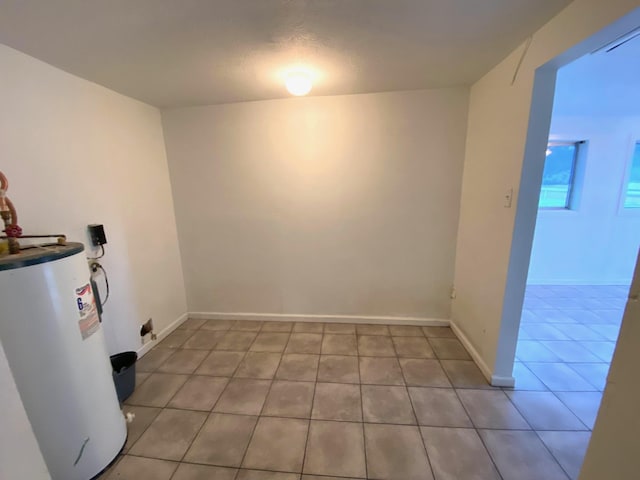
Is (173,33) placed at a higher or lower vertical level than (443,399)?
higher

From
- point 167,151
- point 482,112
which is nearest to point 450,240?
point 482,112

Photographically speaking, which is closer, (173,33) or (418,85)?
(173,33)

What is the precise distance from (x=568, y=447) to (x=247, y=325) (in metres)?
2.61

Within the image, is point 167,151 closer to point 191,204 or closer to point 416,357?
point 191,204

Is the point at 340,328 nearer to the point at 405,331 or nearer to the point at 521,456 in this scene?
the point at 405,331

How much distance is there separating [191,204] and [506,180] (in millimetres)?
2789

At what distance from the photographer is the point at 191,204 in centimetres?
278

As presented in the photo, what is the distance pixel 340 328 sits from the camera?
9.16 ft

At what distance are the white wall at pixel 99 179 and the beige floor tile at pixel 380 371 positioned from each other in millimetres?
1825

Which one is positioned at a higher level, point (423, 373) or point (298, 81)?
point (298, 81)

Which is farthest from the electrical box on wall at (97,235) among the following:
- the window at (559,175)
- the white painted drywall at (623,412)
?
the window at (559,175)

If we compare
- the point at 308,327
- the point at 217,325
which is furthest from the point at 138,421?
the point at 308,327

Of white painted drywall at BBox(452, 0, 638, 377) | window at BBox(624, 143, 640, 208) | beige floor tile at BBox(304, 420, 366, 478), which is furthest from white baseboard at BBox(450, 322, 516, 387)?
window at BBox(624, 143, 640, 208)

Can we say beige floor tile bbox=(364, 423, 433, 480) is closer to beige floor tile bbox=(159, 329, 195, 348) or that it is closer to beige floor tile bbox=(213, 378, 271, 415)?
beige floor tile bbox=(213, 378, 271, 415)
